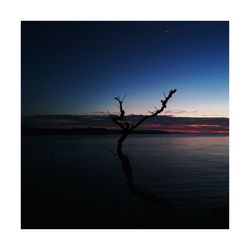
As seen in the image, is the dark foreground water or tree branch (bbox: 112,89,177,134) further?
the dark foreground water

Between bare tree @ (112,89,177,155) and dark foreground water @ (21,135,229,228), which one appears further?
dark foreground water @ (21,135,229,228)

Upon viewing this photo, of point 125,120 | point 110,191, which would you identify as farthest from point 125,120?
point 110,191

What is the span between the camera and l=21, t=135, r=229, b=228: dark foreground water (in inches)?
171

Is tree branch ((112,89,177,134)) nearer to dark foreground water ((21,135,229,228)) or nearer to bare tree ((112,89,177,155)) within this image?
bare tree ((112,89,177,155))

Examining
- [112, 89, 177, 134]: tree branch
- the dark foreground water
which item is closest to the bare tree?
[112, 89, 177, 134]: tree branch

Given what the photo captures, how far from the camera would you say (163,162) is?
9844 mm

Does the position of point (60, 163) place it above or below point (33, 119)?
below

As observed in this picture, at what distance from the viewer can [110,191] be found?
6438 mm

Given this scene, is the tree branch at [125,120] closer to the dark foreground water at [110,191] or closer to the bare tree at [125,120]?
the bare tree at [125,120]

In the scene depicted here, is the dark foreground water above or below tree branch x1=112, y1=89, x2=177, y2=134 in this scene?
below

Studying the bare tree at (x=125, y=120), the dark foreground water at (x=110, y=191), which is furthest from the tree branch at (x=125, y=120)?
the dark foreground water at (x=110, y=191)
